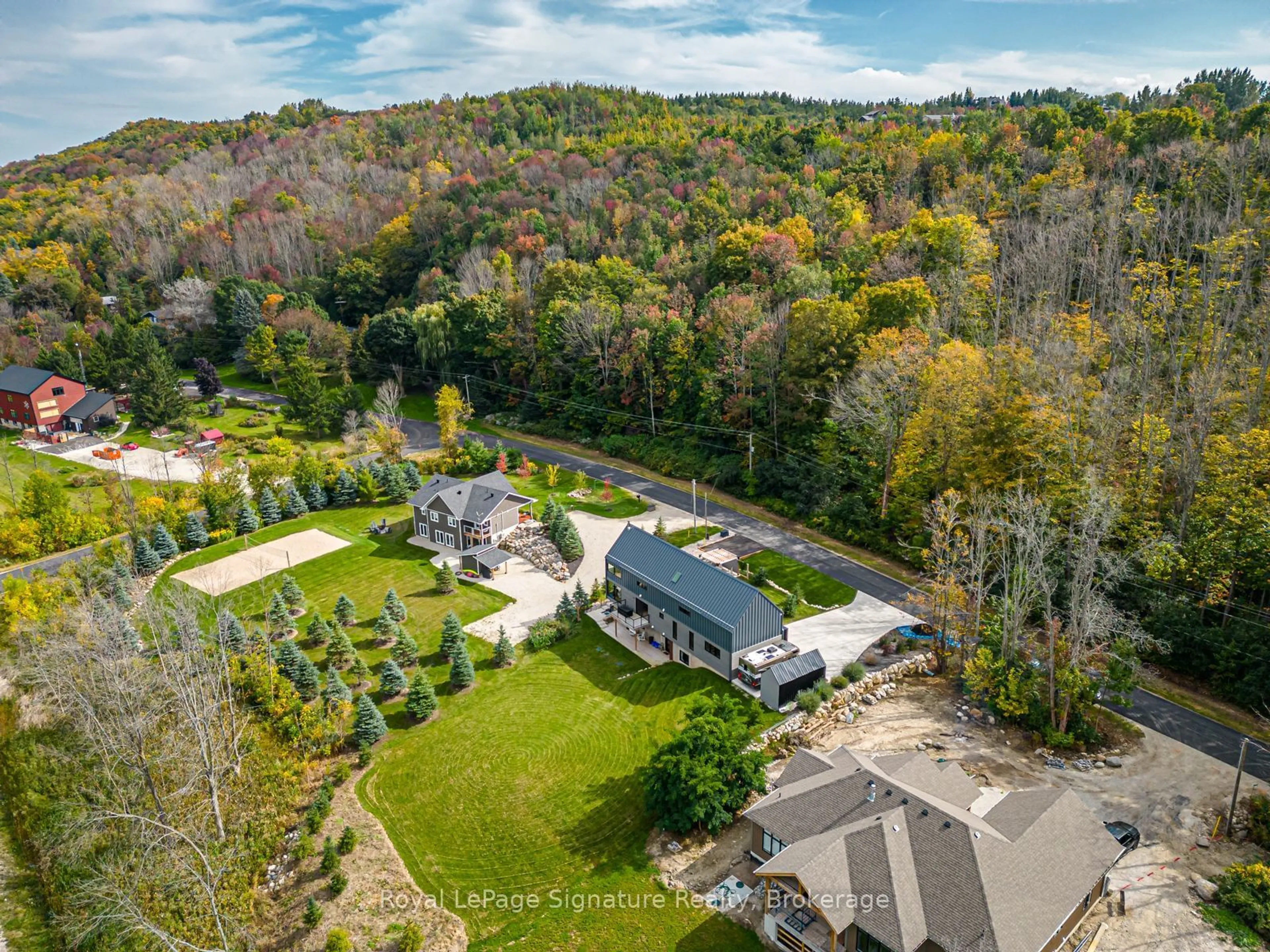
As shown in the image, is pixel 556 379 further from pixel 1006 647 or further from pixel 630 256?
pixel 1006 647

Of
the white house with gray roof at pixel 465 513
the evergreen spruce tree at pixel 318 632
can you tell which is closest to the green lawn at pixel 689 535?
the white house with gray roof at pixel 465 513

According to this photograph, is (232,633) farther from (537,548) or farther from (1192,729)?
(1192,729)

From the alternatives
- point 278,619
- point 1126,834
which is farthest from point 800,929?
point 278,619

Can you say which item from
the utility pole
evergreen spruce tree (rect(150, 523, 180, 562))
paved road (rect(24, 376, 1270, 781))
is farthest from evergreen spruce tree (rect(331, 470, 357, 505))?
the utility pole

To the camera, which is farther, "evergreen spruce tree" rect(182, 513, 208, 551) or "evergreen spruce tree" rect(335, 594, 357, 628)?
"evergreen spruce tree" rect(182, 513, 208, 551)

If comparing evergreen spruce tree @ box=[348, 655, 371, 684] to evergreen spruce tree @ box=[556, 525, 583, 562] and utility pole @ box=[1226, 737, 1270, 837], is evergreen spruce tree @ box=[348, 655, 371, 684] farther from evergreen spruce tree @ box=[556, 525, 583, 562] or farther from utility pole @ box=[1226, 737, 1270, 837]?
utility pole @ box=[1226, 737, 1270, 837]

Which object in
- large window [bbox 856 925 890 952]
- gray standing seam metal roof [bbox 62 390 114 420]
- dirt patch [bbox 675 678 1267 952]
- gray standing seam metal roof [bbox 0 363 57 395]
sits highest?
gray standing seam metal roof [bbox 0 363 57 395]

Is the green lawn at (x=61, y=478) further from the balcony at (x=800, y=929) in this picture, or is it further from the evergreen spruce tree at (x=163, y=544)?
the balcony at (x=800, y=929)
